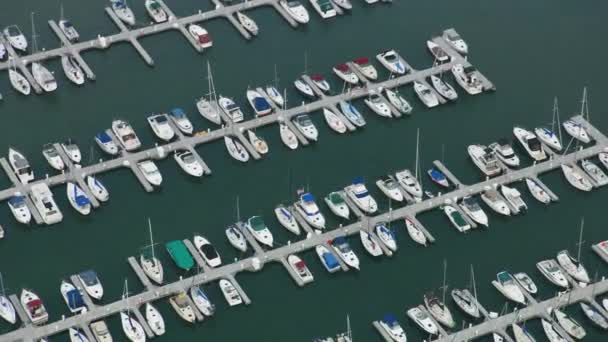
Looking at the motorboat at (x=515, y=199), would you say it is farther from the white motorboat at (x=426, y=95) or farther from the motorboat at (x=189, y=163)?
the motorboat at (x=189, y=163)

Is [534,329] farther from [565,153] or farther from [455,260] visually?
[565,153]

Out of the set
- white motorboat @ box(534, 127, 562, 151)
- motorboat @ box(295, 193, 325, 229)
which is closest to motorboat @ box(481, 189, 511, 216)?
white motorboat @ box(534, 127, 562, 151)

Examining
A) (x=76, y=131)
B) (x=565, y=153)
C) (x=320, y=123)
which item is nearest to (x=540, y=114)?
(x=565, y=153)

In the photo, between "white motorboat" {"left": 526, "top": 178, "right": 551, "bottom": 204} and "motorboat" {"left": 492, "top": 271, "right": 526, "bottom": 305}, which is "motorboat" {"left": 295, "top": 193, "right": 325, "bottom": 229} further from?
"white motorboat" {"left": 526, "top": 178, "right": 551, "bottom": 204}

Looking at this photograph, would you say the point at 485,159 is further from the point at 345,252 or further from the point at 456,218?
the point at 345,252

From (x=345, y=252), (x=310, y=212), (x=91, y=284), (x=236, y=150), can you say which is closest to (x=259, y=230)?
(x=310, y=212)

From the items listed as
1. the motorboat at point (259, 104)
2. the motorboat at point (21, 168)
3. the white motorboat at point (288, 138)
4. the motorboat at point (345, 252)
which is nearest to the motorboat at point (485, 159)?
the white motorboat at point (288, 138)
